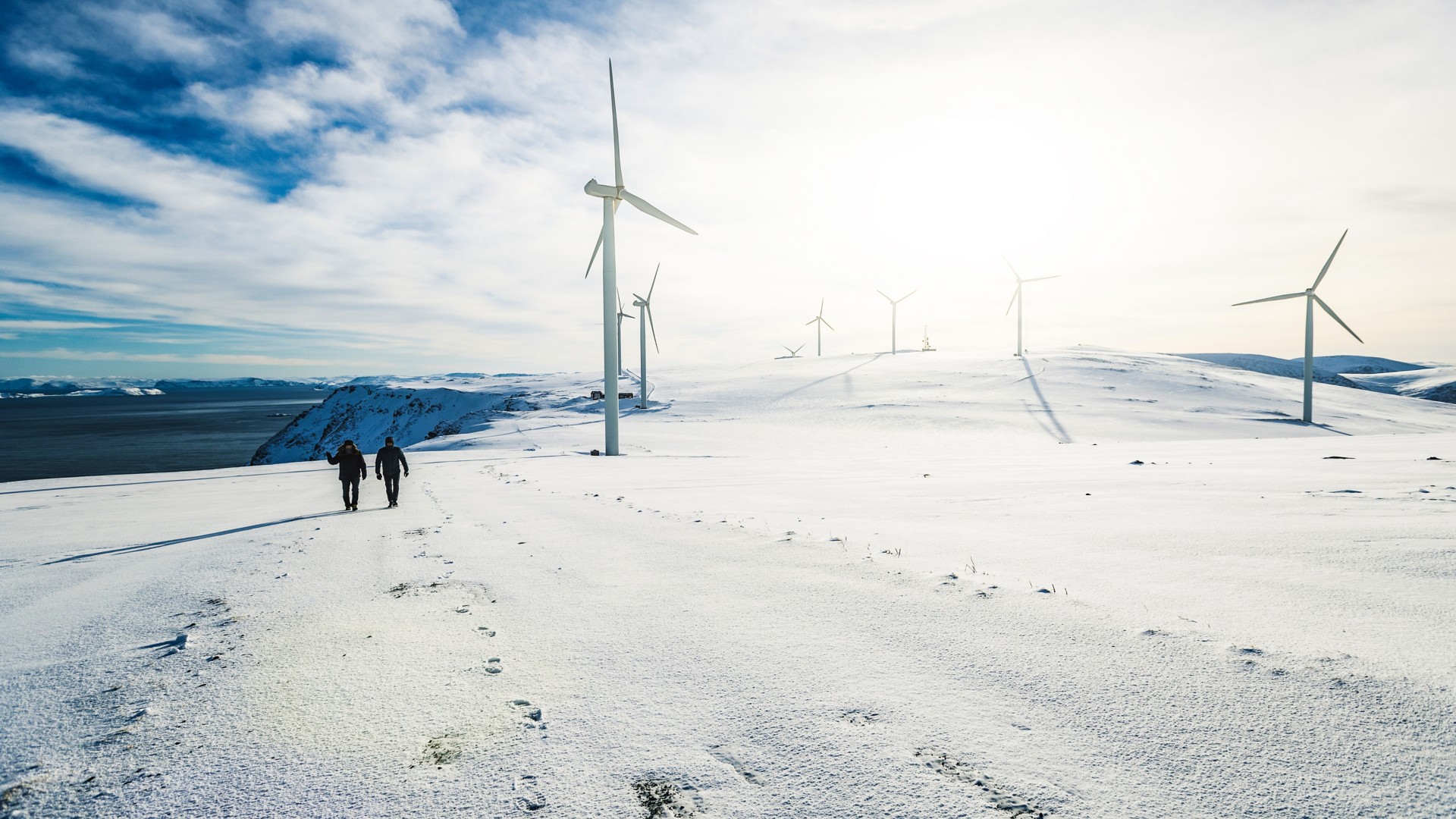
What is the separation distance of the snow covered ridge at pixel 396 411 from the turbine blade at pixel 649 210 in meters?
33.0

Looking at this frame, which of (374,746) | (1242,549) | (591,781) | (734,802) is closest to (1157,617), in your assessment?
(1242,549)

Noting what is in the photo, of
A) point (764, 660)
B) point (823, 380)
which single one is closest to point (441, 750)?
point (764, 660)

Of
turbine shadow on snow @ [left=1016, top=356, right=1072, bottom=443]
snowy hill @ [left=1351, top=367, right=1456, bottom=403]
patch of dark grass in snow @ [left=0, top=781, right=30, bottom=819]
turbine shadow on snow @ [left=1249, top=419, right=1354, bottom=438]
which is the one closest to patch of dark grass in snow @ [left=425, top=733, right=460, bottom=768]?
patch of dark grass in snow @ [left=0, top=781, right=30, bottom=819]

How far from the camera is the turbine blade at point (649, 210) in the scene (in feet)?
104

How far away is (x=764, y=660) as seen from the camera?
15.2ft

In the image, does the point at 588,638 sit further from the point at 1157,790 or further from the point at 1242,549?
the point at 1242,549

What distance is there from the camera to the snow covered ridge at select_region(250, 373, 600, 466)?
69.2 meters

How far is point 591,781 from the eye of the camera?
3.28 m

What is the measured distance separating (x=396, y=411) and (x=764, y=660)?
281 feet

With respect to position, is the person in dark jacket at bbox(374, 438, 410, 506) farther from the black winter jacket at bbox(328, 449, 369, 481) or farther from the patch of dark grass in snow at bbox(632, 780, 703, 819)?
the patch of dark grass in snow at bbox(632, 780, 703, 819)

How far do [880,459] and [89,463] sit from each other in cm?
8390

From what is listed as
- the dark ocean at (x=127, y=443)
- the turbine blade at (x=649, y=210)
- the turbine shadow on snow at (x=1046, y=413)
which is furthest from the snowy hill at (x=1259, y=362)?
the dark ocean at (x=127, y=443)

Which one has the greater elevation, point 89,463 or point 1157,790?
point 1157,790

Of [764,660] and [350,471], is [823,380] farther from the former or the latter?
[764,660]
